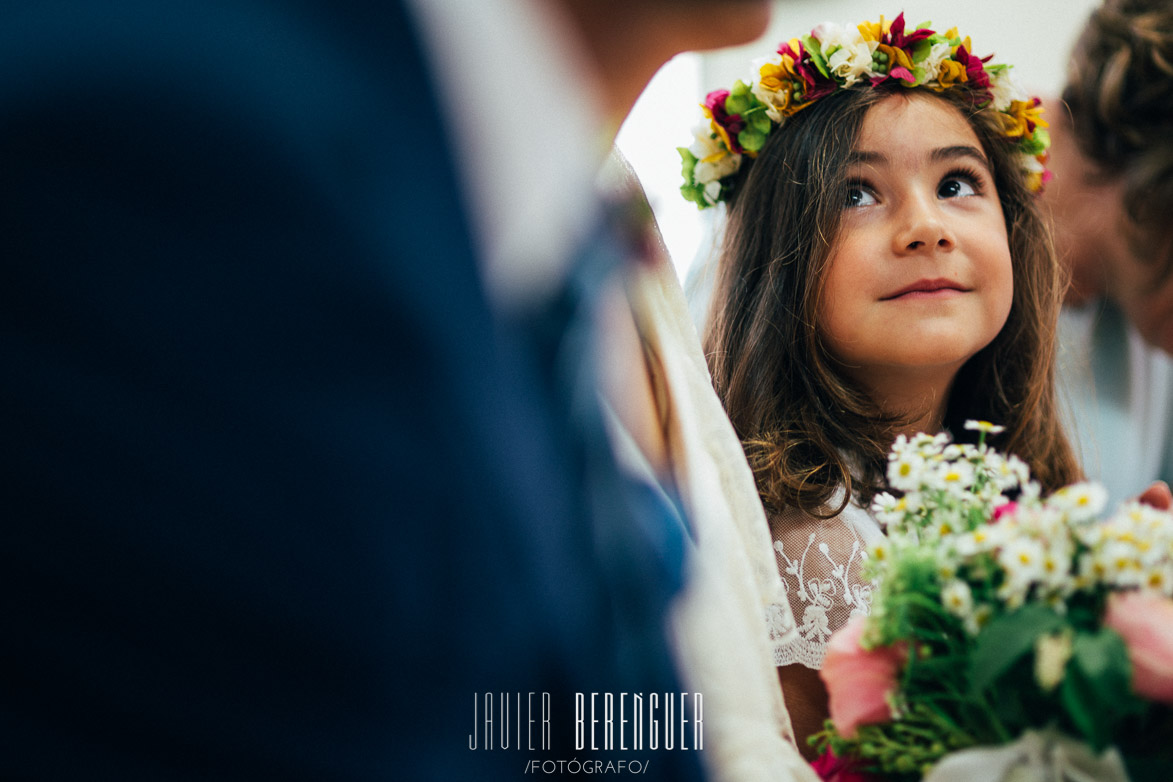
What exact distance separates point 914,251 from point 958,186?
0.17 meters

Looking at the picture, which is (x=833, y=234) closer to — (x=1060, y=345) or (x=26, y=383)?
(x=1060, y=345)

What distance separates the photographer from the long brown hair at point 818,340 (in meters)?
1.25

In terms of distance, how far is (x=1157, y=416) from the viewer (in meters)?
1.93

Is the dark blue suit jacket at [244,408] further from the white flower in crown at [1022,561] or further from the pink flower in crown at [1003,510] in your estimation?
the pink flower in crown at [1003,510]

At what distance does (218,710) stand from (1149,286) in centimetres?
165

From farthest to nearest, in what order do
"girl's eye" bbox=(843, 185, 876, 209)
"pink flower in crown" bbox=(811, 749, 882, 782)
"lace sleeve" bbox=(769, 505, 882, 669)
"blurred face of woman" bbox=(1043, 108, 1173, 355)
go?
"blurred face of woman" bbox=(1043, 108, 1173, 355)
"girl's eye" bbox=(843, 185, 876, 209)
"lace sleeve" bbox=(769, 505, 882, 669)
"pink flower in crown" bbox=(811, 749, 882, 782)

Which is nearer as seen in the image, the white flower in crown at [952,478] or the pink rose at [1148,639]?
the pink rose at [1148,639]

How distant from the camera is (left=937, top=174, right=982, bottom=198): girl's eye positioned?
126cm

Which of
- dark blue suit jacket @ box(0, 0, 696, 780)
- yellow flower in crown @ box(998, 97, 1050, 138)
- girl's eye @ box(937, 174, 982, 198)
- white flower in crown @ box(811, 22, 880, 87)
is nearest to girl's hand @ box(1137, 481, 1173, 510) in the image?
girl's eye @ box(937, 174, 982, 198)

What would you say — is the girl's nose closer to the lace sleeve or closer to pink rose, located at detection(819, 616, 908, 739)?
the lace sleeve

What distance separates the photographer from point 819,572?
1.14 m

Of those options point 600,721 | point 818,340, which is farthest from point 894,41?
point 600,721

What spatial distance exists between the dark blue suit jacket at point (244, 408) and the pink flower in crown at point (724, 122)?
0.90 metres

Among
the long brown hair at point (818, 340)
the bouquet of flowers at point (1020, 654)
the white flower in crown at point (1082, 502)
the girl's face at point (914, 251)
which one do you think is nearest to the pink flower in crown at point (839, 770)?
the bouquet of flowers at point (1020, 654)
